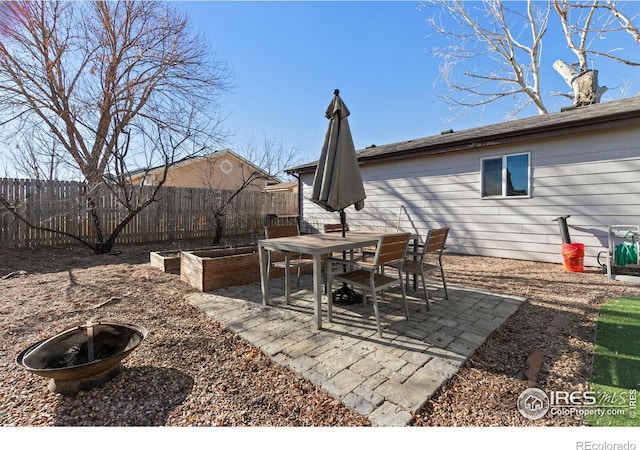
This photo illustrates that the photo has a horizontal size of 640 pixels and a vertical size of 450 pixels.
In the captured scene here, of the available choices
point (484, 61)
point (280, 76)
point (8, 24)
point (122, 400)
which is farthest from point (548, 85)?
point (8, 24)

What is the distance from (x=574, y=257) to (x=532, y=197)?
5.23 ft

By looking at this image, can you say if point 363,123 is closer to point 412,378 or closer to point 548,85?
point 548,85

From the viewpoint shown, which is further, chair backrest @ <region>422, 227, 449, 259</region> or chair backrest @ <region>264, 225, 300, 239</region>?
chair backrest @ <region>264, 225, 300, 239</region>

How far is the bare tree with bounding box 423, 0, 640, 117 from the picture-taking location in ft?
37.5

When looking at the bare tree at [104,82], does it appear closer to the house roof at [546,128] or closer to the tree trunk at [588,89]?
the house roof at [546,128]

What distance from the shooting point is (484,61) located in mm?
14305

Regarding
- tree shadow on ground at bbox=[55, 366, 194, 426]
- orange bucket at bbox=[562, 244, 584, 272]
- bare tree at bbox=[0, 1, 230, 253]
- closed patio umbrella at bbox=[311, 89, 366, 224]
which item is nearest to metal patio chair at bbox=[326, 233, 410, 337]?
closed patio umbrella at bbox=[311, 89, 366, 224]

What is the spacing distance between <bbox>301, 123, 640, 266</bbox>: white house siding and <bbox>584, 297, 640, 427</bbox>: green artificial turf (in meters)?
3.11

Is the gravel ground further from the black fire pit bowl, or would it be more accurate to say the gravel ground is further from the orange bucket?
the orange bucket

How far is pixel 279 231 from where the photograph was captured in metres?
4.57

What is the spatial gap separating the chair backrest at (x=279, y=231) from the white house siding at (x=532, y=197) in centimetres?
488

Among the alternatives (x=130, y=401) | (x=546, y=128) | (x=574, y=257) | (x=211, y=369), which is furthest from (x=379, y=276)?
(x=546, y=128)

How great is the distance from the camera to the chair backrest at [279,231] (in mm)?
4411
